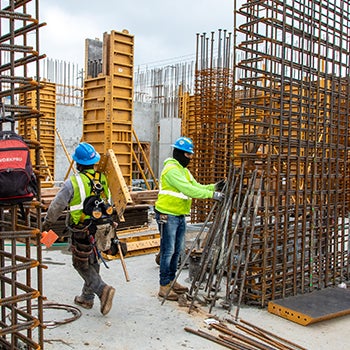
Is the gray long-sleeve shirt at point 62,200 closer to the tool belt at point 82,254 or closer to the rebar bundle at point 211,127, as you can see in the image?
the tool belt at point 82,254

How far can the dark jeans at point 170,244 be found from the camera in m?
6.13

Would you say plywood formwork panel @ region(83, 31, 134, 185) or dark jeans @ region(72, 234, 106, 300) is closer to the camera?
dark jeans @ region(72, 234, 106, 300)

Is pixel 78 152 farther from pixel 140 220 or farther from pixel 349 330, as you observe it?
pixel 140 220

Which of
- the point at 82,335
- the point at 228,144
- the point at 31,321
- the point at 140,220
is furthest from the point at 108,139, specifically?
the point at 31,321

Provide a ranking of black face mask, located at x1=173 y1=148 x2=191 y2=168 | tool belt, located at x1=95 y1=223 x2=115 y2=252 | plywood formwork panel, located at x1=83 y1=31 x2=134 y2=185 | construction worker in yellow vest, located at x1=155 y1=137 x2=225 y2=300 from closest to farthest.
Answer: tool belt, located at x1=95 y1=223 x2=115 y2=252, construction worker in yellow vest, located at x1=155 y1=137 x2=225 y2=300, black face mask, located at x1=173 y1=148 x2=191 y2=168, plywood formwork panel, located at x1=83 y1=31 x2=134 y2=185

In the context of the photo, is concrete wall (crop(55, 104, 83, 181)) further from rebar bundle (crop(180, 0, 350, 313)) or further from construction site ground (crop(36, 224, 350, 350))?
rebar bundle (crop(180, 0, 350, 313))

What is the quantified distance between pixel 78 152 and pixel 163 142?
16.3m

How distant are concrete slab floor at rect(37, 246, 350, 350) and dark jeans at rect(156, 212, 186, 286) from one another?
0.40 metres

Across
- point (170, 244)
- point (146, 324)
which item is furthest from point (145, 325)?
point (170, 244)

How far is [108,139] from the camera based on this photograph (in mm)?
11555

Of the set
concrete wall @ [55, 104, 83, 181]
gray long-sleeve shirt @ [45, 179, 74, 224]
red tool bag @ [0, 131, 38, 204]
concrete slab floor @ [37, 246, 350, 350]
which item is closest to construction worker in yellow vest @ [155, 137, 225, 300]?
concrete slab floor @ [37, 246, 350, 350]

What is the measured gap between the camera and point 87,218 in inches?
214

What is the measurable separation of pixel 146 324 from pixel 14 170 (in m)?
2.75

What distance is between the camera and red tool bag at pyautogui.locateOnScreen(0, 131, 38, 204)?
3.40m
